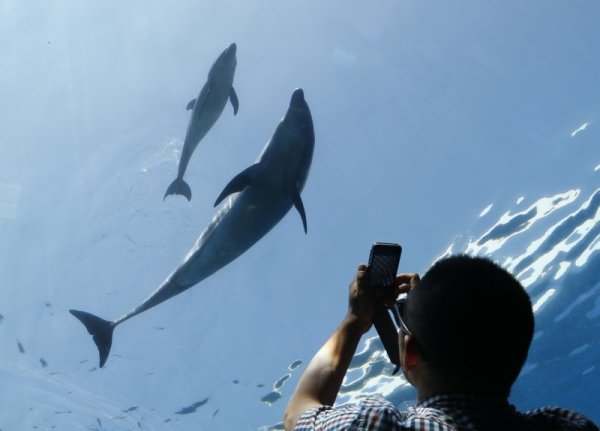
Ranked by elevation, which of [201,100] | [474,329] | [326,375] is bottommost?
[326,375]

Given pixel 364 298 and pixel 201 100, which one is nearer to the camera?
pixel 364 298

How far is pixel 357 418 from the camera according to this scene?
1474 millimetres

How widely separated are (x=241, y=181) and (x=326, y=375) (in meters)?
6.12

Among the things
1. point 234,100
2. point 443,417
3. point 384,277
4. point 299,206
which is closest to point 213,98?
point 234,100

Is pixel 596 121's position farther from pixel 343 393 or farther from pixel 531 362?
pixel 343 393

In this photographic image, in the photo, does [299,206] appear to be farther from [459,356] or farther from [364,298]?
[459,356]

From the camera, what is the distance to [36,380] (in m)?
24.3

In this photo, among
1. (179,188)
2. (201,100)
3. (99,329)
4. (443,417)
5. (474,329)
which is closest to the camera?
(443,417)

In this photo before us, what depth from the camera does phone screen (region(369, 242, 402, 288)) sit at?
1979 mm

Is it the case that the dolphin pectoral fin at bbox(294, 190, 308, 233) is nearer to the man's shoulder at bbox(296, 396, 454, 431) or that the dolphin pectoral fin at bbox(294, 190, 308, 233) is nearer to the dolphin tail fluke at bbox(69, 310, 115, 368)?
the dolphin tail fluke at bbox(69, 310, 115, 368)

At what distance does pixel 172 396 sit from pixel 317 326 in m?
8.58

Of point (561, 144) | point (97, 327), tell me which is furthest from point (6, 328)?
point (561, 144)

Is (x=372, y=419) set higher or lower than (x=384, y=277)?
lower

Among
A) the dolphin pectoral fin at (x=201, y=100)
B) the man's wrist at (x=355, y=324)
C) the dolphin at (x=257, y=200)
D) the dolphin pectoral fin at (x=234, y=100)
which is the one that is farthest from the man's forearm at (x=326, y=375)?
the dolphin pectoral fin at (x=234, y=100)
